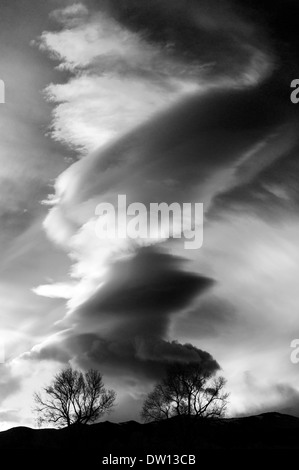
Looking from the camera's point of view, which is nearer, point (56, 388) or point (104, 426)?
point (56, 388)

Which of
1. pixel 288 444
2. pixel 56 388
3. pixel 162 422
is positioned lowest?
pixel 288 444

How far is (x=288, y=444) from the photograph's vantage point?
146 m

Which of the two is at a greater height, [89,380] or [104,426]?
[89,380]

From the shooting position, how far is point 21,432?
146 meters
